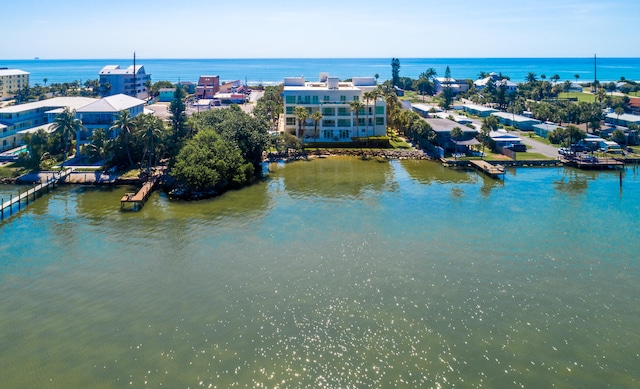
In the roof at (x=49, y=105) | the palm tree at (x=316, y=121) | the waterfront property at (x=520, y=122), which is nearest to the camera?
the roof at (x=49, y=105)

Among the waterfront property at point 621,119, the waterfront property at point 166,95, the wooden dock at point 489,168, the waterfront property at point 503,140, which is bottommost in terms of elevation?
the wooden dock at point 489,168

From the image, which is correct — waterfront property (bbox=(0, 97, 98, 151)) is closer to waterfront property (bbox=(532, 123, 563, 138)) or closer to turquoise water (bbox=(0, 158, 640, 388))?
turquoise water (bbox=(0, 158, 640, 388))

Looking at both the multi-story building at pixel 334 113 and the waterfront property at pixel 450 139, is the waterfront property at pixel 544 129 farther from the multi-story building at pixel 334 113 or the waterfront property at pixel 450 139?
the multi-story building at pixel 334 113

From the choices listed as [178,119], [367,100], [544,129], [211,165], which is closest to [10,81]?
[178,119]

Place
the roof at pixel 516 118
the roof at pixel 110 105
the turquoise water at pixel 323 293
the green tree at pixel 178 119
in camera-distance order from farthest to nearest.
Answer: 1. the roof at pixel 516 118
2. the roof at pixel 110 105
3. the green tree at pixel 178 119
4. the turquoise water at pixel 323 293

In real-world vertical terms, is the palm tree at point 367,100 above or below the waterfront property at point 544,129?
above

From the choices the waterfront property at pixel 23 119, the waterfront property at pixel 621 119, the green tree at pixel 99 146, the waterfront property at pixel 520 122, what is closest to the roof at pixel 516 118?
the waterfront property at pixel 520 122

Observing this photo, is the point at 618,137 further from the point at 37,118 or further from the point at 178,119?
the point at 37,118

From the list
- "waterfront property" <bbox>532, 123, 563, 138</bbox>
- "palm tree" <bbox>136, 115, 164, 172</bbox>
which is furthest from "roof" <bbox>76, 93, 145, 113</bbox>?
"waterfront property" <bbox>532, 123, 563, 138</bbox>
